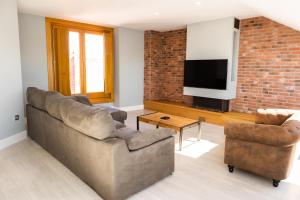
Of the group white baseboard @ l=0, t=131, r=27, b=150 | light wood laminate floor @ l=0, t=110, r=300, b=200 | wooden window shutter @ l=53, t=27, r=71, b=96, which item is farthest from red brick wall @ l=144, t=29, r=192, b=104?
white baseboard @ l=0, t=131, r=27, b=150

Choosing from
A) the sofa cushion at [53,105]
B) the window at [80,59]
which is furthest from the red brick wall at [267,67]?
the sofa cushion at [53,105]

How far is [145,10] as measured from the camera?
4.31 m

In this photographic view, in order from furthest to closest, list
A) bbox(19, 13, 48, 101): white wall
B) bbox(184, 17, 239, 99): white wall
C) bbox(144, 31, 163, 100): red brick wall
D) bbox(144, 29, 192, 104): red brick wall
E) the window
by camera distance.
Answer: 1. bbox(144, 31, 163, 100): red brick wall
2. bbox(144, 29, 192, 104): red brick wall
3. the window
4. bbox(184, 17, 239, 99): white wall
5. bbox(19, 13, 48, 101): white wall

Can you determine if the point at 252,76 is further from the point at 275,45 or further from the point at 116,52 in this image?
the point at 116,52

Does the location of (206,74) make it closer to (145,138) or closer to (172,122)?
(172,122)

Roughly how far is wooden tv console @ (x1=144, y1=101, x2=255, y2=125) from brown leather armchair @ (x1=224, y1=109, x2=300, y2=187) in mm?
1695

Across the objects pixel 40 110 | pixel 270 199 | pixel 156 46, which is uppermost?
pixel 156 46

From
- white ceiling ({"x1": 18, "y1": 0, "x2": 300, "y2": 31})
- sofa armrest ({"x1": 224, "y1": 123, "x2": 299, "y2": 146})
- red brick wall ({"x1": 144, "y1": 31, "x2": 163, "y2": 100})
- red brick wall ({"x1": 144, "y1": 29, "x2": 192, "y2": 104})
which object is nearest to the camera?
sofa armrest ({"x1": 224, "y1": 123, "x2": 299, "y2": 146})

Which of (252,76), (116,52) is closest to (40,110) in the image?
(116,52)

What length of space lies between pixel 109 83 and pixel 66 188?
4.27m

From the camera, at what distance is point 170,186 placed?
2.36 meters

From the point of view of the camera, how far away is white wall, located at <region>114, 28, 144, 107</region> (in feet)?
20.1

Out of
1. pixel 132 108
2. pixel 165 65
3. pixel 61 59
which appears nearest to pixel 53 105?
pixel 61 59

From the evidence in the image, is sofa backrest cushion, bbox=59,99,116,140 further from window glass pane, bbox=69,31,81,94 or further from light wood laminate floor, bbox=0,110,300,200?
window glass pane, bbox=69,31,81,94
